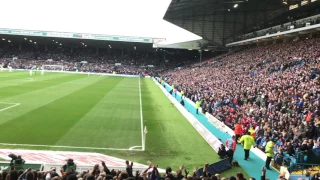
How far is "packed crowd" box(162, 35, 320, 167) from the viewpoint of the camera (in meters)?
15.7

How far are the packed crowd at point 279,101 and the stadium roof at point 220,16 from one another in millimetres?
19444

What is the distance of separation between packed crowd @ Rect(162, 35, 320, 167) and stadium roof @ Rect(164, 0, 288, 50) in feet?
63.8

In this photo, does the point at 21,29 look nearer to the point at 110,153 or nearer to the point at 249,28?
the point at 249,28

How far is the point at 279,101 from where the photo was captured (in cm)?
2062

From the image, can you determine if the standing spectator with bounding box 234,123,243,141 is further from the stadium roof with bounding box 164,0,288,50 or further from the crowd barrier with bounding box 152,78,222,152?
the stadium roof with bounding box 164,0,288,50

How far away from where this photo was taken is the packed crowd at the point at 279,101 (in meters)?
15.7

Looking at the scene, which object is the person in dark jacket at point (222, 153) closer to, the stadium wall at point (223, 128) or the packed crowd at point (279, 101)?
the stadium wall at point (223, 128)

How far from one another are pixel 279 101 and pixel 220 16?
46.9 meters

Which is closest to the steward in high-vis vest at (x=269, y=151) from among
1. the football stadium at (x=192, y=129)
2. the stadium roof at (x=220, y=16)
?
the football stadium at (x=192, y=129)

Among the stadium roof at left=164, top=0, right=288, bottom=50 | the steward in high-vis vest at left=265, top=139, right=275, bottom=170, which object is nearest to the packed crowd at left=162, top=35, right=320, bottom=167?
the steward in high-vis vest at left=265, top=139, right=275, bottom=170

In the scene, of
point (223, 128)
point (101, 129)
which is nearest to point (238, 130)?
point (223, 128)

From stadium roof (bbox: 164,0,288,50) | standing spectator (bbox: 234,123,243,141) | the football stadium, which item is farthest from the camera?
stadium roof (bbox: 164,0,288,50)

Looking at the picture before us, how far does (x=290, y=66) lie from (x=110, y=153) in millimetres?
21366

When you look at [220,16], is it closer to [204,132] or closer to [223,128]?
[223,128]
